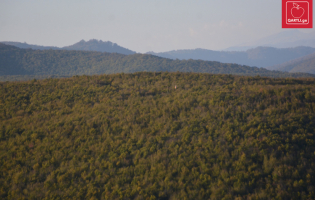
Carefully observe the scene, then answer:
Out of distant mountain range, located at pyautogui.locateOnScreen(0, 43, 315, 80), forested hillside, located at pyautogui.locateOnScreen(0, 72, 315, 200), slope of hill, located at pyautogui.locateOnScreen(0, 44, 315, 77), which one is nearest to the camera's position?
forested hillside, located at pyautogui.locateOnScreen(0, 72, 315, 200)

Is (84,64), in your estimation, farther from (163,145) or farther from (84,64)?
(163,145)

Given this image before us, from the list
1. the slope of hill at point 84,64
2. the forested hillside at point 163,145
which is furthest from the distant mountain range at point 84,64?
the forested hillside at point 163,145

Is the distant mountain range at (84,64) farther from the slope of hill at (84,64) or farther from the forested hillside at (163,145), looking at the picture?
the forested hillside at (163,145)

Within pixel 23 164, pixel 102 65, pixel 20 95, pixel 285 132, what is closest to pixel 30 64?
pixel 102 65

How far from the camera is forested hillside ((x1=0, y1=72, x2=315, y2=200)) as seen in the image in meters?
7.24

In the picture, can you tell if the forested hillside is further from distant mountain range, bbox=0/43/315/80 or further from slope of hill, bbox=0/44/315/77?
slope of hill, bbox=0/44/315/77

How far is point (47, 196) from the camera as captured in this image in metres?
7.26

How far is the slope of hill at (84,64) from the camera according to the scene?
318 feet

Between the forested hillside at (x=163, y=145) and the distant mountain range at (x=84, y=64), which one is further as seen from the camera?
the distant mountain range at (x=84, y=64)

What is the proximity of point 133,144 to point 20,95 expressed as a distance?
13.5 meters

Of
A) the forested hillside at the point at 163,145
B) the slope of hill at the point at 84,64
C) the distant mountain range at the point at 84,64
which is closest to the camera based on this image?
the forested hillside at the point at 163,145

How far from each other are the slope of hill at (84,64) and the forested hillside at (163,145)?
84067 mm

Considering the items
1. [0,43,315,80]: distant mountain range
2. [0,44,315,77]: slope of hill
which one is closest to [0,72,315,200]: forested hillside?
[0,43,315,80]: distant mountain range

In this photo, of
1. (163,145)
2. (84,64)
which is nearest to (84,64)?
(84,64)
